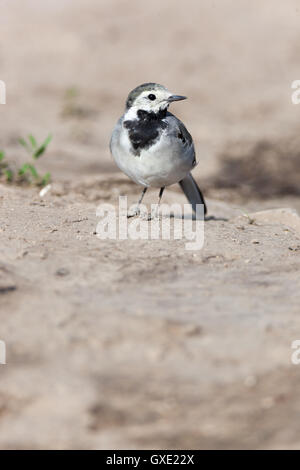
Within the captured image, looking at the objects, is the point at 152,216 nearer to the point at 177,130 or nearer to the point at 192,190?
the point at 177,130

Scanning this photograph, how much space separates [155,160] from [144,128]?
10.4 inches

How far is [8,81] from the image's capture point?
439 inches

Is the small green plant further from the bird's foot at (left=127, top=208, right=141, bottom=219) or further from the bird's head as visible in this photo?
the bird's head

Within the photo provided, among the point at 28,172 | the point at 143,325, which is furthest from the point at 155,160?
the point at 28,172

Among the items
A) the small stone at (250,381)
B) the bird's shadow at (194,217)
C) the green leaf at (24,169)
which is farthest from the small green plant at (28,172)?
the small stone at (250,381)

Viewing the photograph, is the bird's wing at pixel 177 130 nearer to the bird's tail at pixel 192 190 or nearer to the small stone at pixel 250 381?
the bird's tail at pixel 192 190

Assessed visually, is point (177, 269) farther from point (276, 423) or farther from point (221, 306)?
point (276, 423)

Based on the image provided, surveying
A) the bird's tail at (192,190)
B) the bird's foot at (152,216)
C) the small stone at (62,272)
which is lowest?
the small stone at (62,272)

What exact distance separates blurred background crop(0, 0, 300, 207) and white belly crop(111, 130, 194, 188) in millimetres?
2685

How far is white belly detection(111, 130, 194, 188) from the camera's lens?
5094 mm

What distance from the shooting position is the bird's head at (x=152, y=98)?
521cm

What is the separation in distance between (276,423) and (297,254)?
1822 mm

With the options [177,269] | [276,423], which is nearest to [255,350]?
[276,423]

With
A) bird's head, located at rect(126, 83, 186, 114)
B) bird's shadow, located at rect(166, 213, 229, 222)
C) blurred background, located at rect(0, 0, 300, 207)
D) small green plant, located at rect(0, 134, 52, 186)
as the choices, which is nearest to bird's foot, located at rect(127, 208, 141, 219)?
bird's shadow, located at rect(166, 213, 229, 222)
